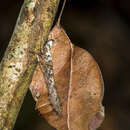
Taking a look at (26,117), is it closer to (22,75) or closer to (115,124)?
(115,124)

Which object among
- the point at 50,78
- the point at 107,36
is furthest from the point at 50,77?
the point at 107,36

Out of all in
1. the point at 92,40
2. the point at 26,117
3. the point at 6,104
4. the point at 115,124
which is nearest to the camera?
the point at 6,104

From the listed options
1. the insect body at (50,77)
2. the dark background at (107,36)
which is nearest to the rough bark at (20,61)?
the insect body at (50,77)

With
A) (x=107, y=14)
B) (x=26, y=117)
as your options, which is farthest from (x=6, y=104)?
(x=107, y=14)

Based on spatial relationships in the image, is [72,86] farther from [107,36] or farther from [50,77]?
[107,36]

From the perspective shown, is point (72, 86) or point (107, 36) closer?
point (72, 86)
